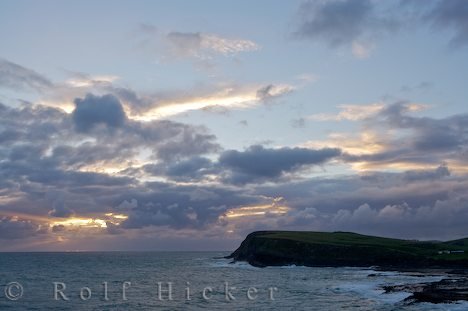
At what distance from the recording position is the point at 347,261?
16238 centimetres

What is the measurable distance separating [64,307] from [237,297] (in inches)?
1001

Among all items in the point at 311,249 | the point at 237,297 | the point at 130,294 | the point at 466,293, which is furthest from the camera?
the point at 311,249

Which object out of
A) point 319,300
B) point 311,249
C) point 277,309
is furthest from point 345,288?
point 311,249

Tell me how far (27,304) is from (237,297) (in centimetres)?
3021

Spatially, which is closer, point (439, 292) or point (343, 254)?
point (439, 292)

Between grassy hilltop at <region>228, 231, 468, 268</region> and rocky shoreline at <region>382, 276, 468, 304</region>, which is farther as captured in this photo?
grassy hilltop at <region>228, 231, 468, 268</region>

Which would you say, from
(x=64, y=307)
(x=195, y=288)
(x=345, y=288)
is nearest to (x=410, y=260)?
(x=345, y=288)

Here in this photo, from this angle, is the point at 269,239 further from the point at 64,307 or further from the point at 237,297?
the point at 64,307

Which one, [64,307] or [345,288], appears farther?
[345,288]

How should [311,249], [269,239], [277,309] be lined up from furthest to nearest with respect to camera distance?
[269,239]
[311,249]
[277,309]

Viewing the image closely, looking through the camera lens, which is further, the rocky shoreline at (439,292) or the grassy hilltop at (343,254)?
the grassy hilltop at (343,254)

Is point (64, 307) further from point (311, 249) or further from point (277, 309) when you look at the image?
point (311, 249)

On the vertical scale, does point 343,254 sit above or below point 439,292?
above

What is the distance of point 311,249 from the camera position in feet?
575
